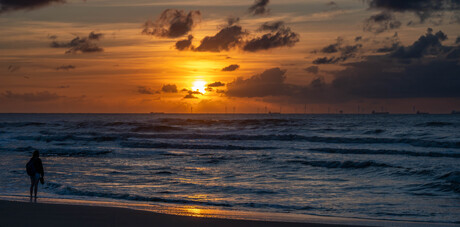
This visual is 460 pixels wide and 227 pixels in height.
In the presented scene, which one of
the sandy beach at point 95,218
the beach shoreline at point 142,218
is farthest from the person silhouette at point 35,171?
the sandy beach at point 95,218

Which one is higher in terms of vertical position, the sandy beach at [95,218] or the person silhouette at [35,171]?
the person silhouette at [35,171]

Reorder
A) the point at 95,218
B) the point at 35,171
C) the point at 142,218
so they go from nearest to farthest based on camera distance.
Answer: the point at 95,218
the point at 142,218
the point at 35,171

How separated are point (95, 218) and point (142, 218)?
1054 millimetres

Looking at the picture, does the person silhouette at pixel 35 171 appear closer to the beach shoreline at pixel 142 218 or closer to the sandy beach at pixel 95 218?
the beach shoreline at pixel 142 218

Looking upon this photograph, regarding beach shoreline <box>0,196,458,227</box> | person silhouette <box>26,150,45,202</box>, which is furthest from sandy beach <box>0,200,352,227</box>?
person silhouette <box>26,150,45,202</box>

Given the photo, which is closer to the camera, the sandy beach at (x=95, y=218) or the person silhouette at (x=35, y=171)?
the sandy beach at (x=95, y=218)

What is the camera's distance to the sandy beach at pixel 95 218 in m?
9.68

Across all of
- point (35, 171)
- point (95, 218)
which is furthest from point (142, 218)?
point (35, 171)

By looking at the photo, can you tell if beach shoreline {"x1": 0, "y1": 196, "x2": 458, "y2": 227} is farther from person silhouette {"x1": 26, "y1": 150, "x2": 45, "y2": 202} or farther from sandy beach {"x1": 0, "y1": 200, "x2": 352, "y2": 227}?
person silhouette {"x1": 26, "y1": 150, "x2": 45, "y2": 202}

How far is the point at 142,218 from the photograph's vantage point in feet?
33.6

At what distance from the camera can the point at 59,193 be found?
15.0 meters

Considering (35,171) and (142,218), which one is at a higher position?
(35,171)

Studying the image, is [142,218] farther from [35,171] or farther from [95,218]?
[35,171]

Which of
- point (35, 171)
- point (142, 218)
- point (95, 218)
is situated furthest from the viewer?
point (35, 171)
